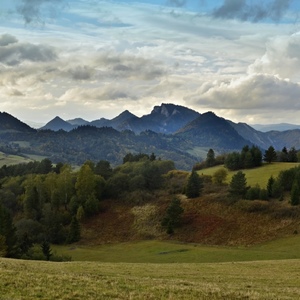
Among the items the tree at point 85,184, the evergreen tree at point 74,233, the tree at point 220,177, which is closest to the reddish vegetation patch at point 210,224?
the evergreen tree at point 74,233

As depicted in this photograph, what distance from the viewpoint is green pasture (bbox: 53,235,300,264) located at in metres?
62.3

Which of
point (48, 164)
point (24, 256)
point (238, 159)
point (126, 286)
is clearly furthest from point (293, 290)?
point (48, 164)

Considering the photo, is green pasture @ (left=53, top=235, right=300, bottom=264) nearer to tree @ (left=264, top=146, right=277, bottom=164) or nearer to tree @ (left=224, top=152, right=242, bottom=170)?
tree @ (left=224, top=152, right=242, bottom=170)

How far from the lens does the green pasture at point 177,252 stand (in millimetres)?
62344

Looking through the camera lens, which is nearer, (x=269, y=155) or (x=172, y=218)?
(x=172, y=218)

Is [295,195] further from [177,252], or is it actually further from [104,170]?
[104,170]

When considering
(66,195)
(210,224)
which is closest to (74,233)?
(66,195)

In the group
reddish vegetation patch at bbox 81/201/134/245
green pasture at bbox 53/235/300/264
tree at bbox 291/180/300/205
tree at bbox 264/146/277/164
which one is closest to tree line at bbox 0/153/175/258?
reddish vegetation patch at bbox 81/201/134/245

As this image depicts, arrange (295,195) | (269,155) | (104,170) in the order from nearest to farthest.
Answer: (295,195)
(104,170)
(269,155)

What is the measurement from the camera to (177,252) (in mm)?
71312

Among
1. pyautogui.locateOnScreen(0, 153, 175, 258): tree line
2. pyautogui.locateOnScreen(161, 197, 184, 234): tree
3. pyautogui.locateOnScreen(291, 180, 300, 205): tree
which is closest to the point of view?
pyautogui.locateOnScreen(291, 180, 300, 205): tree

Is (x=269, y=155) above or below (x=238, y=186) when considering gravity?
above

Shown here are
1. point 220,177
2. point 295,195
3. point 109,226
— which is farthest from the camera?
point 220,177

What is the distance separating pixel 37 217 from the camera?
113 metres
